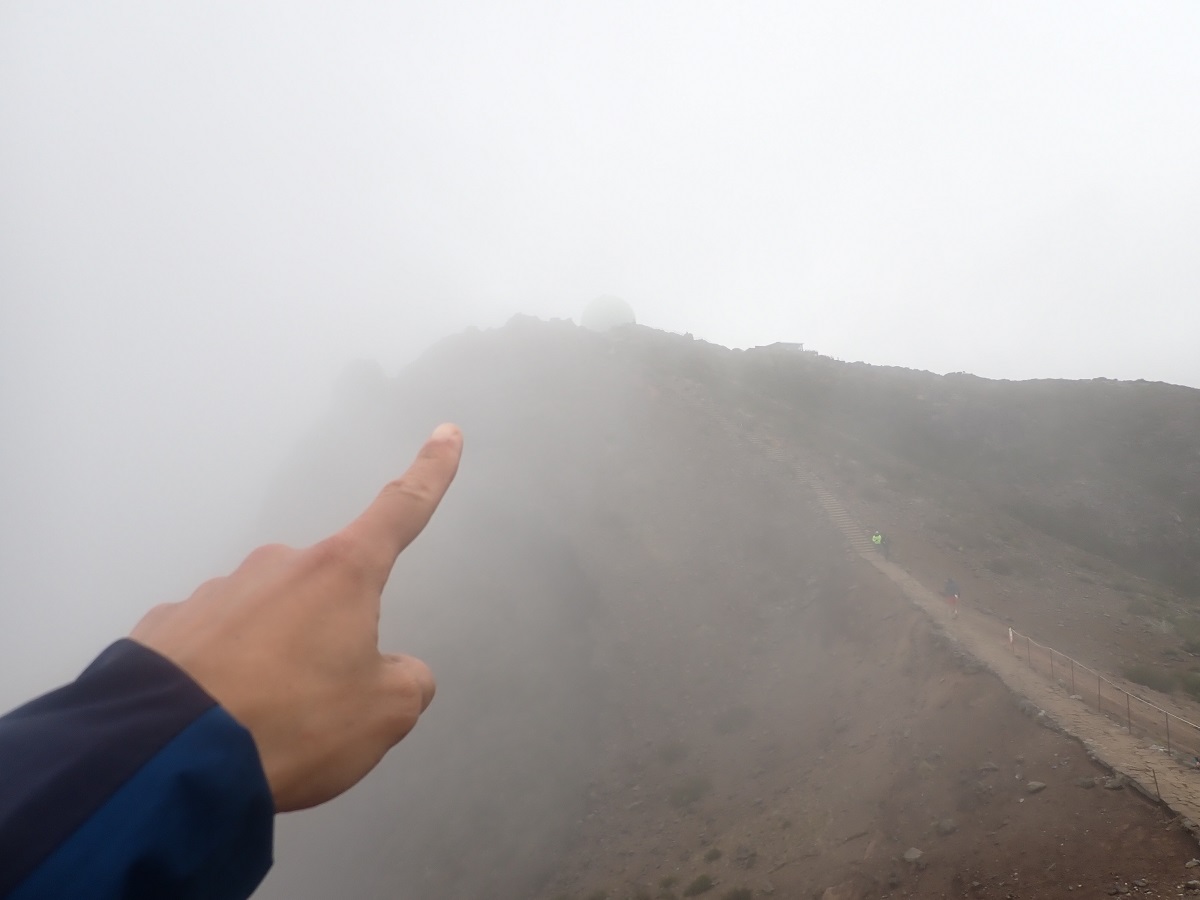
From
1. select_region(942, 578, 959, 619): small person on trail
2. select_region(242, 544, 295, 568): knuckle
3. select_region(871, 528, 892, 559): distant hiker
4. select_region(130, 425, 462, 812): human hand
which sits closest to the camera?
select_region(130, 425, 462, 812): human hand

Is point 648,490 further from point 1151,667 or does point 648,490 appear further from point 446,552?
point 1151,667

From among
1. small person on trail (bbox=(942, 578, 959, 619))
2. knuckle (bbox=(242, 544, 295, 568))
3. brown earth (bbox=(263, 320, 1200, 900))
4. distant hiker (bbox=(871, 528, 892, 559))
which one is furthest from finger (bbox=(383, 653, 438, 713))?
distant hiker (bbox=(871, 528, 892, 559))

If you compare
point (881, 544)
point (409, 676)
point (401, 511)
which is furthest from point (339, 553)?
point (881, 544)

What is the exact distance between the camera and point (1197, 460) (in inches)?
1264

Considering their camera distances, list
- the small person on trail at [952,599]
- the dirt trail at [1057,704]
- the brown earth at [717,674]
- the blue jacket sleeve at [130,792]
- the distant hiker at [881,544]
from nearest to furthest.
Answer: the blue jacket sleeve at [130,792]
the dirt trail at [1057,704]
the brown earth at [717,674]
the small person on trail at [952,599]
the distant hiker at [881,544]

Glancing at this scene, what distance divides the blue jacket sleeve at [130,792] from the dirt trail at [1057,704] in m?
11.9

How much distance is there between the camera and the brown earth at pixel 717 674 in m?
12.3

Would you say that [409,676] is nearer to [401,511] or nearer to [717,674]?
[401,511]

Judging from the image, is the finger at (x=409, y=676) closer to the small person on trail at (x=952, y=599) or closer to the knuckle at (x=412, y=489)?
the knuckle at (x=412, y=489)

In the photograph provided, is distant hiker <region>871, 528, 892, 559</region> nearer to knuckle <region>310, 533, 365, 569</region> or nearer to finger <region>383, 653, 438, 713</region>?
finger <region>383, 653, 438, 713</region>

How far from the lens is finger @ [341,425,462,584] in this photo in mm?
2484

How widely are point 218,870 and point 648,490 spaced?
3393 cm

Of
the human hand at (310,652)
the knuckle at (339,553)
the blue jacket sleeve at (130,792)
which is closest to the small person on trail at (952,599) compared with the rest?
the human hand at (310,652)

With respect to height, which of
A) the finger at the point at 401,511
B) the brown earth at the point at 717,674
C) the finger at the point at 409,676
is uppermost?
the finger at the point at 401,511
